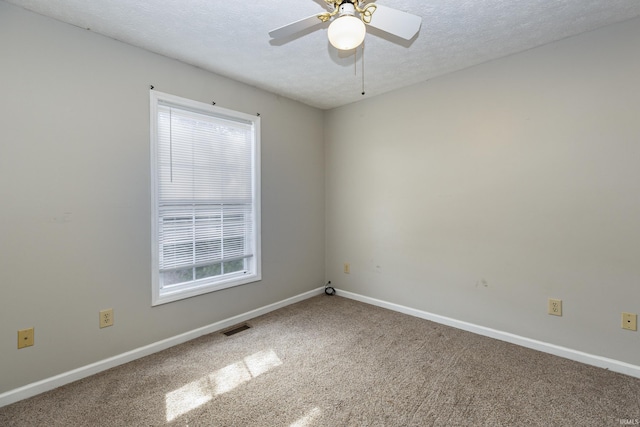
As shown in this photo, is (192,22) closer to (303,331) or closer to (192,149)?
(192,149)

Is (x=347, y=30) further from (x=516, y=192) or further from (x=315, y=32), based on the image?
(x=516, y=192)

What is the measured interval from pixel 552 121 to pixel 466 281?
149 centimetres

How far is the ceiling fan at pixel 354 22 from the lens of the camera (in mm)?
1311

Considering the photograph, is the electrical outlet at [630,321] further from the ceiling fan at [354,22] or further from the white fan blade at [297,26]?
the white fan blade at [297,26]

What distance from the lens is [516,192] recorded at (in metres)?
2.47

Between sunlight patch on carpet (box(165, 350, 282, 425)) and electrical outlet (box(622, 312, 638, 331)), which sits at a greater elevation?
electrical outlet (box(622, 312, 638, 331))

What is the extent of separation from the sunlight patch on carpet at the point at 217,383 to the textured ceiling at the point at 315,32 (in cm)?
240

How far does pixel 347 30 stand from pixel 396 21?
1.24 feet

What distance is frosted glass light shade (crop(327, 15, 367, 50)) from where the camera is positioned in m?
1.30

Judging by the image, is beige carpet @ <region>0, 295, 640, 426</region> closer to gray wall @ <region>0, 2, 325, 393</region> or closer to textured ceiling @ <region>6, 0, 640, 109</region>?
gray wall @ <region>0, 2, 325, 393</region>

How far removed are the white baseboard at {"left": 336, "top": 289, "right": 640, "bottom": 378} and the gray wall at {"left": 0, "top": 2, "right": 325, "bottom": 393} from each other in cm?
203

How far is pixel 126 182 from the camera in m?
2.26

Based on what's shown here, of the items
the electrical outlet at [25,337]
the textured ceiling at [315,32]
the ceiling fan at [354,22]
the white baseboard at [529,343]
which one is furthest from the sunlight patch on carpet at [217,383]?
the textured ceiling at [315,32]

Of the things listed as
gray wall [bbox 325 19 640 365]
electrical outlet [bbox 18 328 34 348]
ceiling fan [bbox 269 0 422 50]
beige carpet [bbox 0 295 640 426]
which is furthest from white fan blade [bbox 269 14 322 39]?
electrical outlet [bbox 18 328 34 348]
